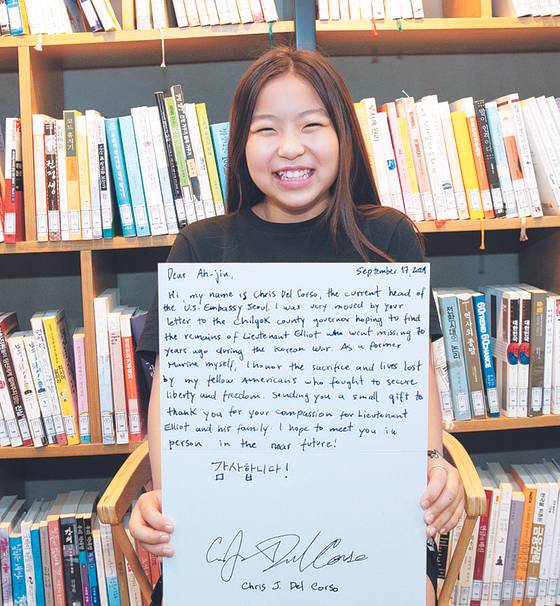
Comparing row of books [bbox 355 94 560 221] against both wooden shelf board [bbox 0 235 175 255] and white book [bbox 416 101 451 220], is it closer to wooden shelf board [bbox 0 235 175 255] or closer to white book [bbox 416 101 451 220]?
white book [bbox 416 101 451 220]

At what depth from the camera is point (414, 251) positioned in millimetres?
1168

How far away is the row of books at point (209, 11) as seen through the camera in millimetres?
1461

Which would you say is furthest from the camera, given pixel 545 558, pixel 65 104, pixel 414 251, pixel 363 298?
pixel 65 104

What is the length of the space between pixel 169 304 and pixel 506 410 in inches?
40.4

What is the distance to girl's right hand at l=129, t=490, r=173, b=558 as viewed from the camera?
2.82 feet

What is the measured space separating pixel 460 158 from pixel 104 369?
0.96 m

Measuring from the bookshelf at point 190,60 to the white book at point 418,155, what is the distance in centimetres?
4

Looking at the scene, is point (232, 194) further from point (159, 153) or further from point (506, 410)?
point (506, 410)

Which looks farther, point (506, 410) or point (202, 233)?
point (506, 410)

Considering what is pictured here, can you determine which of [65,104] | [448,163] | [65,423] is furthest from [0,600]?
[448,163]

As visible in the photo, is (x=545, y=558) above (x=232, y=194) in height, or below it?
below

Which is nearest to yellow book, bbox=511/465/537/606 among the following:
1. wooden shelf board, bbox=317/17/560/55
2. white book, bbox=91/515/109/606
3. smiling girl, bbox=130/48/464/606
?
smiling girl, bbox=130/48/464/606

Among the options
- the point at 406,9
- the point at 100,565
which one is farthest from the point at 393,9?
the point at 100,565
